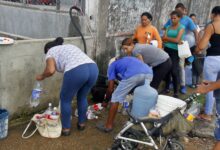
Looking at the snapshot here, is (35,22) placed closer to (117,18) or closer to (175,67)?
(117,18)

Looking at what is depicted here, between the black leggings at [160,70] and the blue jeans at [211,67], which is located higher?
the blue jeans at [211,67]

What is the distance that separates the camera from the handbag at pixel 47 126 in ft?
16.1

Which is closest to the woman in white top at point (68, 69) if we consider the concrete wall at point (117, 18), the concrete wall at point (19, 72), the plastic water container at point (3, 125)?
the concrete wall at point (19, 72)

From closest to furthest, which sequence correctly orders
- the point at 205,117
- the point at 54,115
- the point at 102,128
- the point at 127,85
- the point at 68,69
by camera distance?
the point at 68,69 < the point at 127,85 < the point at 54,115 < the point at 102,128 < the point at 205,117

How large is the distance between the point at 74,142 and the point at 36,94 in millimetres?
1043

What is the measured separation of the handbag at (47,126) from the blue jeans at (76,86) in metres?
0.12

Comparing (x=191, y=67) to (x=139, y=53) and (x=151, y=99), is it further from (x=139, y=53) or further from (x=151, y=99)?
(x=151, y=99)

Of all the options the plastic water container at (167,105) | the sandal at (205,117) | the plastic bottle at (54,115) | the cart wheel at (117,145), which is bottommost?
the sandal at (205,117)

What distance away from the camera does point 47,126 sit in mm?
4895

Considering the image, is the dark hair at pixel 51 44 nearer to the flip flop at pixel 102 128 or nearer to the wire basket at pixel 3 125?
the wire basket at pixel 3 125

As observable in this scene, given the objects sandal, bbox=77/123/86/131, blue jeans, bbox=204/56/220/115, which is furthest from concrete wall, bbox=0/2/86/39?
blue jeans, bbox=204/56/220/115

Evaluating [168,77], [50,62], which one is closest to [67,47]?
[50,62]

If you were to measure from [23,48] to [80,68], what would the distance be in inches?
47.1

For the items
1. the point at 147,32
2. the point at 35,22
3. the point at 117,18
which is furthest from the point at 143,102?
the point at 35,22
